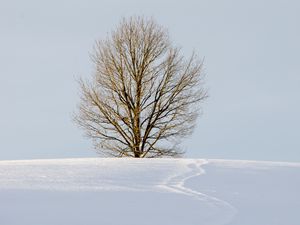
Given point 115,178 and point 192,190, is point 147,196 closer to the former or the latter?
point 192,190

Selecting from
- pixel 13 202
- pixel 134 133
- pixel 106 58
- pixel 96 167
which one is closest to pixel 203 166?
pixel 96 167

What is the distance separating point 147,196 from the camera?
5.30m

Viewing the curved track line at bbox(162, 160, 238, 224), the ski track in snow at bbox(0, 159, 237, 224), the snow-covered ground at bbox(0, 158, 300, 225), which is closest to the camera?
the snow-covered ground at bbox(0, 158, 300, 225)

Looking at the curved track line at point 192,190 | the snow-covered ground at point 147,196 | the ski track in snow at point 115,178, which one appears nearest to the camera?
the snow-covered ground at point 147,196

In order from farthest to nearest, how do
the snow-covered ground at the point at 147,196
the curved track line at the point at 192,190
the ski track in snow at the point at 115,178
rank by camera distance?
the ski track in snow at the point at 115,178 → the curved track line at the point at 192,190 → the snow-covered ground at the point at 147,196

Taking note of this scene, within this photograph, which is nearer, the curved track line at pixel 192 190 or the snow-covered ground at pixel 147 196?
the snow-covered ground at pixel 147 196

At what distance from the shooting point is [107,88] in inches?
786

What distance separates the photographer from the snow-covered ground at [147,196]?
442 cm

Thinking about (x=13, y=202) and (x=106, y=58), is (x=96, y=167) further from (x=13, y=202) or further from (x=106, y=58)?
(x=106, y=58)

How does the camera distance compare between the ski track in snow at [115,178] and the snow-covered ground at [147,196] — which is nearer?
the snow-covered ground at [147,196]

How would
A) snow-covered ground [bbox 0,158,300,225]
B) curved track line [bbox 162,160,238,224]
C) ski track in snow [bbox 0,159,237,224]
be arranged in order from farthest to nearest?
ski track in snow [bbox 0,159,237,224], curved track line [bbox 162,160,238,224], snow-covered ground [bbox 0,158,300,225]

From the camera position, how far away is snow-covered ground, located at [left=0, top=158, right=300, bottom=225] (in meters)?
4.42

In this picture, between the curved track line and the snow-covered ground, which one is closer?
the snow-covered ground

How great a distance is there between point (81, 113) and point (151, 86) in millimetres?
2813
